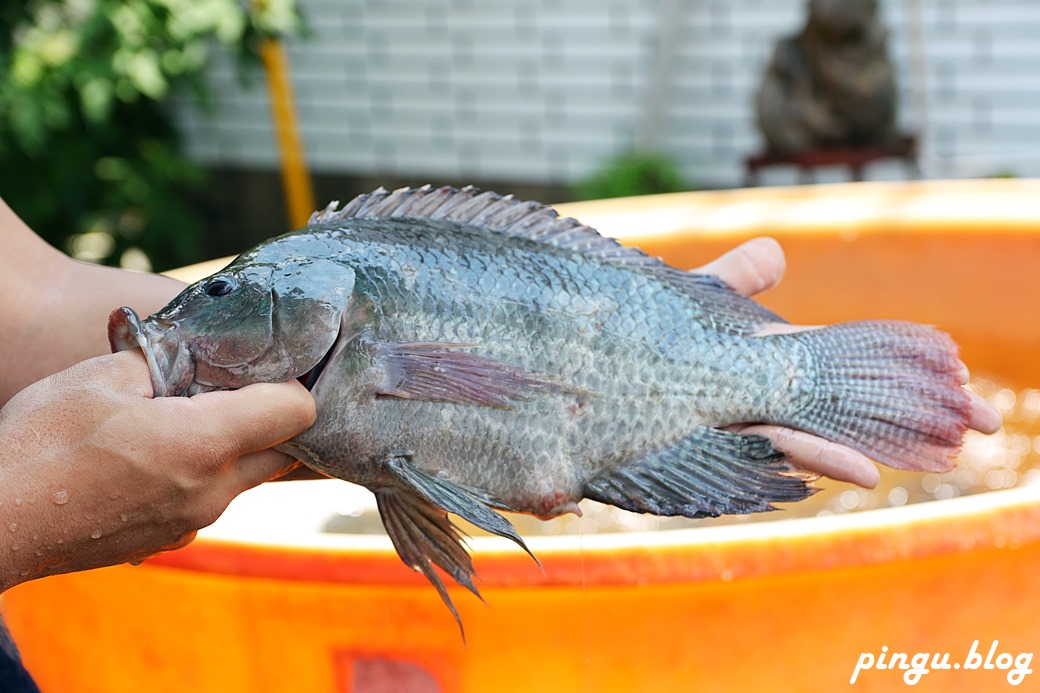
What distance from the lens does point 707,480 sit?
1.82 m

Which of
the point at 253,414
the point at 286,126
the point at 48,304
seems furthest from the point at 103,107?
the point at 253,414

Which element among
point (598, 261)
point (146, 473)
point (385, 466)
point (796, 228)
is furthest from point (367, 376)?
point (796, 228)

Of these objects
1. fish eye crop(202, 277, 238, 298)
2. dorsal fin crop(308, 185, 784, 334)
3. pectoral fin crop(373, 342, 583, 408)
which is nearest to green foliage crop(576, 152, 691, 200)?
dorsal fin crop(308, 185, 784, 334)

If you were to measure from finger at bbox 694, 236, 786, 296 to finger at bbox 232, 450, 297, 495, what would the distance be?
3.21 ft

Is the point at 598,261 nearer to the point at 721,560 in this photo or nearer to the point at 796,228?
the point at 721,560

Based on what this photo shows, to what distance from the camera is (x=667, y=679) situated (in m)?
1.90

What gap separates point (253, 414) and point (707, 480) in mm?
714

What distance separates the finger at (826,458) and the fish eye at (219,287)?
34.6 inches

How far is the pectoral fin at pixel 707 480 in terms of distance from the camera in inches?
70.0

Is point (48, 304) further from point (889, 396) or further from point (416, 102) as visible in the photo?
point (416, 102)

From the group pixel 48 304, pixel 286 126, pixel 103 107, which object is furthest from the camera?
pixel 286 126

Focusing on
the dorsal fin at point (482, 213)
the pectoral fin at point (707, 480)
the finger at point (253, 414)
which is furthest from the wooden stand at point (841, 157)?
the finger at point (253, 414)

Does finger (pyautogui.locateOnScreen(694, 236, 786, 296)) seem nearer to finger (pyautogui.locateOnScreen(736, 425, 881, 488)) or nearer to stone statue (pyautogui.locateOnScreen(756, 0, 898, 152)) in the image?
finger (pyautogui.locateOnScreen(736, 425, 881, 488))

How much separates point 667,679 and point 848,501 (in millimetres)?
1702
